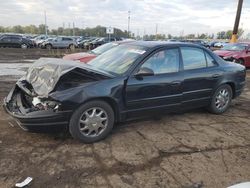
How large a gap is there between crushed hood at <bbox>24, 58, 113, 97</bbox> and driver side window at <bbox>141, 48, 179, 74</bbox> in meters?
0.84

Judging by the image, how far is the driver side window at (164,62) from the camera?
190 inches

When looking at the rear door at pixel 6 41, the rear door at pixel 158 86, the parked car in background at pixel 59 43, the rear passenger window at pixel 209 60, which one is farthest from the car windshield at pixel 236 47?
the rear door at pixel 6 41

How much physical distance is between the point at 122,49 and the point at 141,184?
286 centimetres

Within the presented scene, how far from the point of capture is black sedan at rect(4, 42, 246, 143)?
4.01m

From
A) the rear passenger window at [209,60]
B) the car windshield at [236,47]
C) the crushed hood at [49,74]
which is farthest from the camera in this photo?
the car windshield at [236,47]

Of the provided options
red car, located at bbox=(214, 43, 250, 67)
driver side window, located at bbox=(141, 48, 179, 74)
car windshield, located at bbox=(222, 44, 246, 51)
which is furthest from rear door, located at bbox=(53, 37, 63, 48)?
driver side window, located at bbox=(141, 48, 179, 74)

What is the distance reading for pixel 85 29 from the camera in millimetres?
107938

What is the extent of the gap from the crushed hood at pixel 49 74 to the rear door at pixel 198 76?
1699mm

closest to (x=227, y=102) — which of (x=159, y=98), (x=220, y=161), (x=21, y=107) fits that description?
(x=159, y=98)

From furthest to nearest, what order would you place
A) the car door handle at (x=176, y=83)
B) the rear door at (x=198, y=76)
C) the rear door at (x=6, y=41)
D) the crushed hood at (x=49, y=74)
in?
the rear door at (x=6, y=41)
the rear door at (x=198, y=76)
the car door handle at (x=176, y=83)
the crushed hood at (x=49, y=74)

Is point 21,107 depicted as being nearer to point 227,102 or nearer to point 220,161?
point 220,161

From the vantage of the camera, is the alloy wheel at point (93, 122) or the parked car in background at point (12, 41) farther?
the parked car in background at point (12, 41)

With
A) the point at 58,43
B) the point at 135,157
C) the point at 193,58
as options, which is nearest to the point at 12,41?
the point at 58,43

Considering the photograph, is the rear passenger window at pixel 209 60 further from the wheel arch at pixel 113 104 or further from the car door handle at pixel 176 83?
the wheel arch at pixel 113 104
